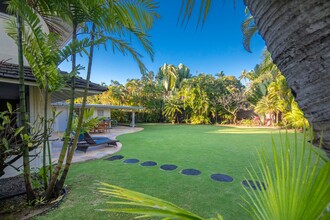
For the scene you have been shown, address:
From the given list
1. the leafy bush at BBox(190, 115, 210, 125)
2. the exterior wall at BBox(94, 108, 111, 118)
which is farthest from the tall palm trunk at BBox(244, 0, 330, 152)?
the leafy bush at BBox(190, 115, 210, 125)

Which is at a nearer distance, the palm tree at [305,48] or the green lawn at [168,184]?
the palm tree at [305,48]

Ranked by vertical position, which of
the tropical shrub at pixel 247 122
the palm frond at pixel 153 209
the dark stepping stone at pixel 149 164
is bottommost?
the dark stepping stone at pixel 149 164

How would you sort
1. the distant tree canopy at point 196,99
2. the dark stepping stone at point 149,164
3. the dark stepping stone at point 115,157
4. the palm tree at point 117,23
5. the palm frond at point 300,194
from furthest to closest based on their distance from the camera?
the distant tree canopy at point 196,99, the dark stepping stone at point 115,157, the dark stepping stone at point 149,164, the palm tree at point 117,23, the palm frond at point 300,194

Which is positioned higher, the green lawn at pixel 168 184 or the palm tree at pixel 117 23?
the palm tree at pixel 117 23

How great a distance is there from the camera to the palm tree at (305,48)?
77 centimetres

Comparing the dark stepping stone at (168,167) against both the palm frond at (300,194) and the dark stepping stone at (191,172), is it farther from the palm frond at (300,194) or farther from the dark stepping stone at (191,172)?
the palm frond at (300,194)

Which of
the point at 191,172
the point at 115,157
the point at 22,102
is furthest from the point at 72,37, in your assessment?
the point at 115,157

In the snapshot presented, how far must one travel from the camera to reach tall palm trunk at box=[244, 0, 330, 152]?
77cm

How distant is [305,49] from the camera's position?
81 centimetres

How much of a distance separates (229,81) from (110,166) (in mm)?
25025

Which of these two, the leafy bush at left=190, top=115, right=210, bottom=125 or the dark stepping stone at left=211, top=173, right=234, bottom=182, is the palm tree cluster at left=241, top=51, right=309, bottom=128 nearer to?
the leafy bush at left=190, top=115, right=210, bottom=125

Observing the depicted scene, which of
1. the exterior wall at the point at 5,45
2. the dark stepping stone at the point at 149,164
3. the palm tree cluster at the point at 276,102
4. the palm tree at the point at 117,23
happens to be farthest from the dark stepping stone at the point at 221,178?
the palm tree cluster at the point at 276,102

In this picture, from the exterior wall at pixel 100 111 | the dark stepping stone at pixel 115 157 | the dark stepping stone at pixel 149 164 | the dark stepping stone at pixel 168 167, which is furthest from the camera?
the exterior wall at pixel 100 111

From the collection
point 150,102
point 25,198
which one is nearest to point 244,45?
point 25,198
